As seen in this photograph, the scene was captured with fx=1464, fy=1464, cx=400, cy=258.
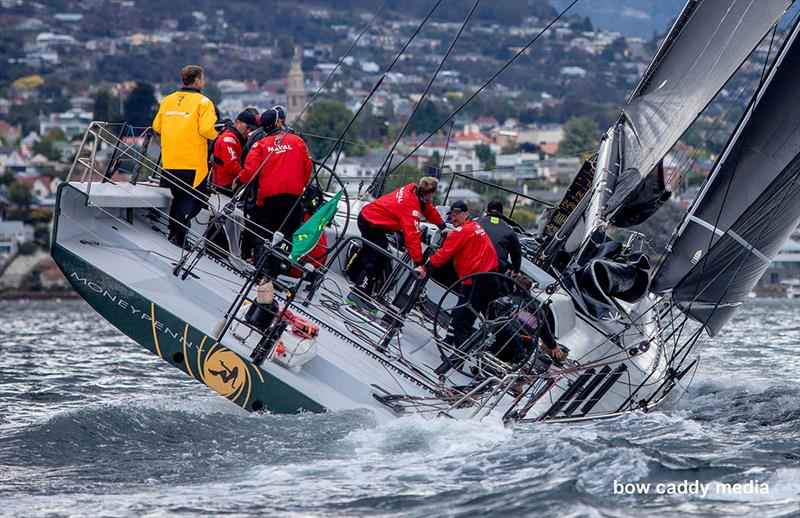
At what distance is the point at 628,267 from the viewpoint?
10.6 meters

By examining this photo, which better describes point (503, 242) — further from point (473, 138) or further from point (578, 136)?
point (473, 138)

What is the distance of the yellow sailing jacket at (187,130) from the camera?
10.4m

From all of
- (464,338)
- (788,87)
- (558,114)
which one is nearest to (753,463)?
(464,338)

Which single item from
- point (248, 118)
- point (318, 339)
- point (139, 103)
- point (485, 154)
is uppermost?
point (485, 154)

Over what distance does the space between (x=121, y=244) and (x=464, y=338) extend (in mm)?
2459

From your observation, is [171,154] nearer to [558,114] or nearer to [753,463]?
[753,463]

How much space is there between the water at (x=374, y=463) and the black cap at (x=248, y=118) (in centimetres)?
211

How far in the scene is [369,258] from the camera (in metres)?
10.6

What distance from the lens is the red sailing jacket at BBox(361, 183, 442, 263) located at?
1011 cm

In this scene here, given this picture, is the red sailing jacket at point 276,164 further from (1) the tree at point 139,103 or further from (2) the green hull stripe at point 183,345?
(1) the tree at point 139,103

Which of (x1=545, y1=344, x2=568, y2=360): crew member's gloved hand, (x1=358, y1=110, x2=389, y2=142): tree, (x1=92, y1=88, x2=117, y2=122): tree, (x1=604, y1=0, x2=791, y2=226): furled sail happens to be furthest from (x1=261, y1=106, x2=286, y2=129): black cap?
(x1=358, y1=110, x2=389, y2=142): tree

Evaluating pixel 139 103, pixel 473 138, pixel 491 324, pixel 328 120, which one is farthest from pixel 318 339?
pixel 473 138

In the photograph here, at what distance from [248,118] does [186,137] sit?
2.50 feet

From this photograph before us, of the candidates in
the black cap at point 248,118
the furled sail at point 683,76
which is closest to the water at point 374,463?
the furled sail at point 683,76
